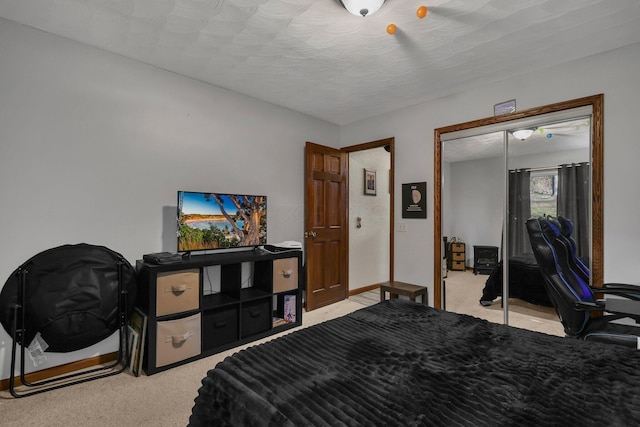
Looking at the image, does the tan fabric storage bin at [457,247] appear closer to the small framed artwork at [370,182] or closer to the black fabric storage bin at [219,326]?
the small framed artwork at [370,182]

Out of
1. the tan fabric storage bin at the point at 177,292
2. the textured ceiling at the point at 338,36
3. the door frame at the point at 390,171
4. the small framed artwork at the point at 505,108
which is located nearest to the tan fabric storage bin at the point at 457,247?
the door frame at the point at 390,171

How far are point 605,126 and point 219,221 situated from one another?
3.52m

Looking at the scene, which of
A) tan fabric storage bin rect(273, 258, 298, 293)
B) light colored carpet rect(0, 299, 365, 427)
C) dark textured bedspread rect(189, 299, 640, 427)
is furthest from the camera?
tan fabric storage bin rect(273, 258, 298, 293)

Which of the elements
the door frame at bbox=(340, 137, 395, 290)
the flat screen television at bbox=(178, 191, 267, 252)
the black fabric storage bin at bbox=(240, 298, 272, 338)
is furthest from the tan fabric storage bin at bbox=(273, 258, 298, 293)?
the door frame at bbox=(340, 137, 395, 290)

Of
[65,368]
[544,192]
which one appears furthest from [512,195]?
[65,368]

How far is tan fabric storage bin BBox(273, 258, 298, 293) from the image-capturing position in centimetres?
327

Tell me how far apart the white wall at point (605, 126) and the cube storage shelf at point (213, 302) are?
154 cm

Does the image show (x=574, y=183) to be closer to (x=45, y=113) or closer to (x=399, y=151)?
(x=399, y=151)

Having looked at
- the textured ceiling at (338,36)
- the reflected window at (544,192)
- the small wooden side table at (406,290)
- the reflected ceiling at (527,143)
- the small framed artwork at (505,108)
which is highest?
the textured ceiling at (338,36)

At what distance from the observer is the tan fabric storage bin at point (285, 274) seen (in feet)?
10.7

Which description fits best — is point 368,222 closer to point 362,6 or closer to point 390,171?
point 390,171

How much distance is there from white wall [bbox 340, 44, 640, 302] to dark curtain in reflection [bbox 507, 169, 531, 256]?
1.93 feet

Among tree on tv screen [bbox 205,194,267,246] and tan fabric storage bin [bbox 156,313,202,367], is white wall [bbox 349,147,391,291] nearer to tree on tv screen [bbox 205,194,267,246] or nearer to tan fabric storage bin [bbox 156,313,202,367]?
tree on tv screen [bbox 205,194,267,246]

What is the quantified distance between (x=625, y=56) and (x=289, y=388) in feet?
11.5
